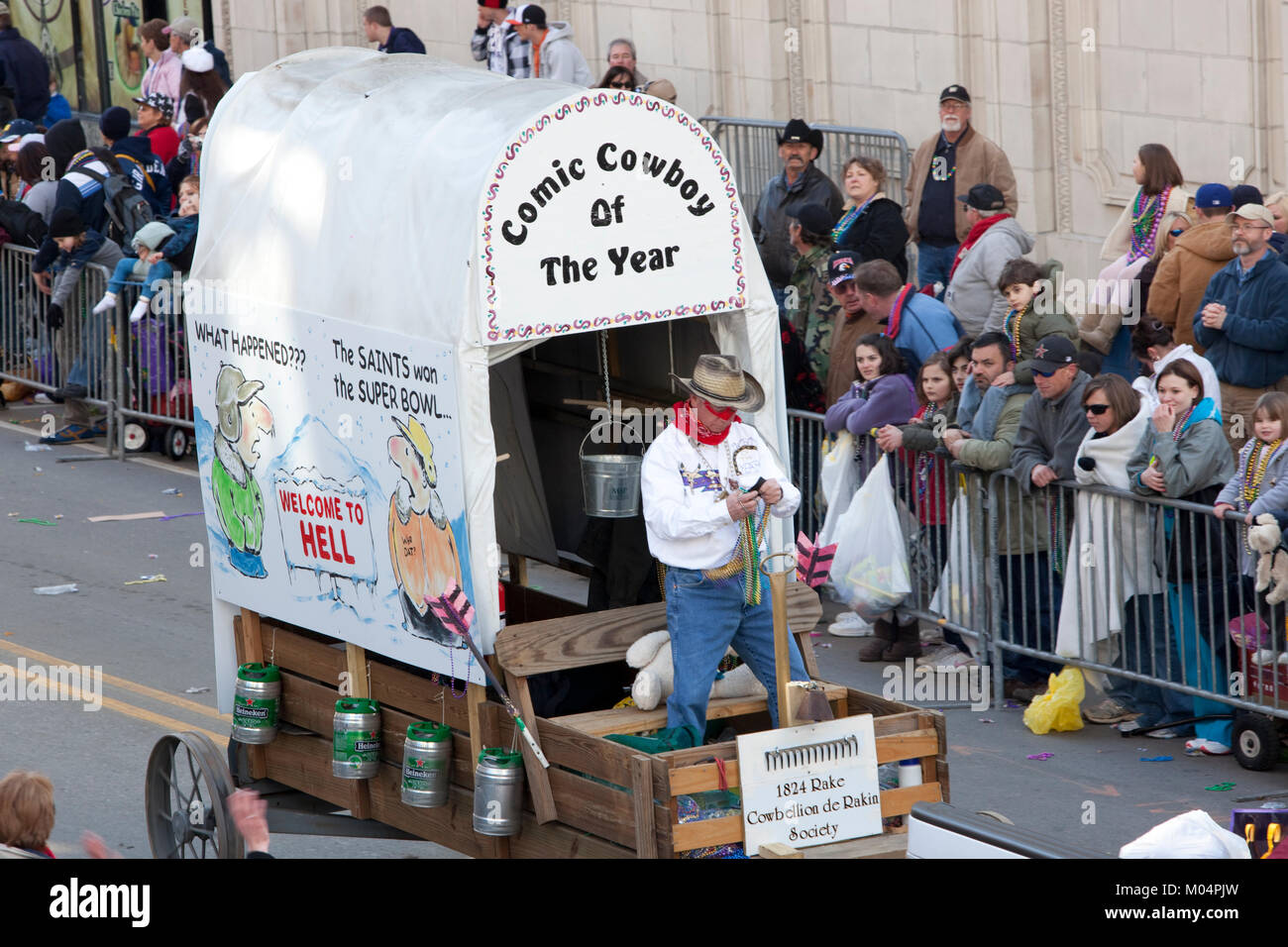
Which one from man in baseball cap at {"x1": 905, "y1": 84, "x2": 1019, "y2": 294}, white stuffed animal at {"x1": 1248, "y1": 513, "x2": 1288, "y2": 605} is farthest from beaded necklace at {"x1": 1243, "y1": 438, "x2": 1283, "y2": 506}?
man in baseball cap at {"x1": 905, "y1": 84, "x2": 1019, "y2": 294}

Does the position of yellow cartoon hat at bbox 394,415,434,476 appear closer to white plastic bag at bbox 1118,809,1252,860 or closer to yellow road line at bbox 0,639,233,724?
white plastic bag at bbox 1118,809,1252,860

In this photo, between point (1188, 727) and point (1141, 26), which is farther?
point (1141, 26)

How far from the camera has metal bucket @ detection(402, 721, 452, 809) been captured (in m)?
7.99

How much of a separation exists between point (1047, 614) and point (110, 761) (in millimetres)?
5055

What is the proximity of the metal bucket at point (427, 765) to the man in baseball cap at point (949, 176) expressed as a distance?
787 cm

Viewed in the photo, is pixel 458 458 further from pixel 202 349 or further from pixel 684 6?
pixel 684 6

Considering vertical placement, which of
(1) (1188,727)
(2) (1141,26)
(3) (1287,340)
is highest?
(2) (1141,26)

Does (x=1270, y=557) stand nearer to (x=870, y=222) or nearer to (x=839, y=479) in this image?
(x=839, y=479)

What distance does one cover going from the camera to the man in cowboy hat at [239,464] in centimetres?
877

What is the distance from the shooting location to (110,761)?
10797 millimetres

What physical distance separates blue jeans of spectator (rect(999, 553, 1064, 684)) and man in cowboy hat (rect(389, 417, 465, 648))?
4125 mm

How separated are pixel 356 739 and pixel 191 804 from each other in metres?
1.06

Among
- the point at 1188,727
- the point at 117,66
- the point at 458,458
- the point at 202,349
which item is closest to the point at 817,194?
the point at 1188,727
